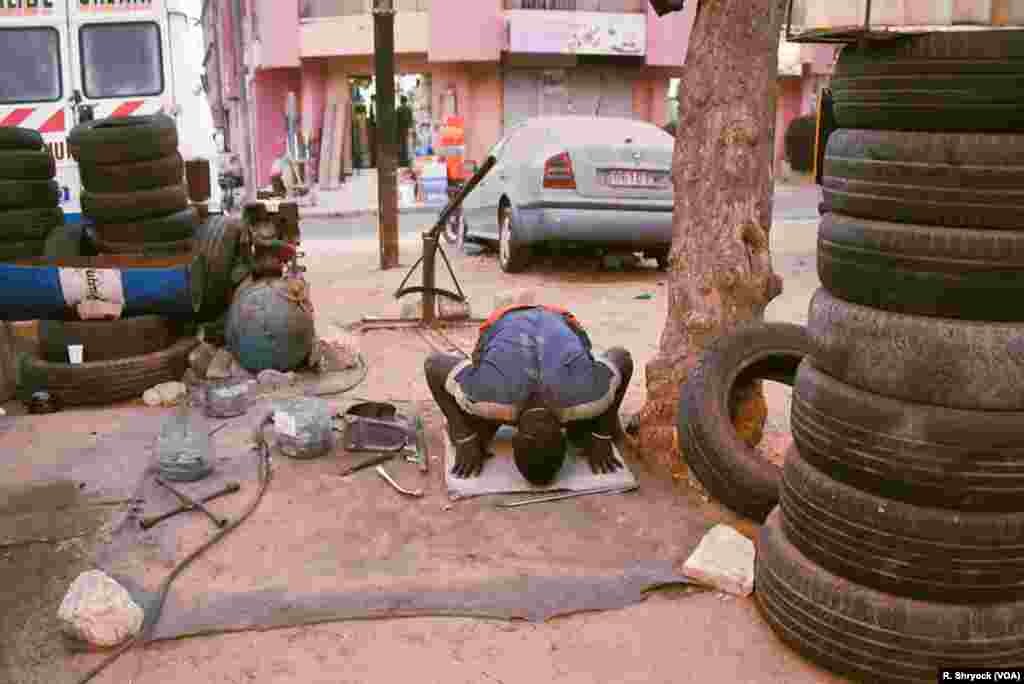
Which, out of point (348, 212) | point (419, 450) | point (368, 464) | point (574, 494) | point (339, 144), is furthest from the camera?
point (339, 144)

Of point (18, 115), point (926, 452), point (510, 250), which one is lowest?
point (510, 250)

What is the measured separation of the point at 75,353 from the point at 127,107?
3676 millimetres

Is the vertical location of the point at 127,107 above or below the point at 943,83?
above

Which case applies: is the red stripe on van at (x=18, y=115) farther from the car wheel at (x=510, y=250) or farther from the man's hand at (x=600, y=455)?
the man's hand at (x=600, y=455)

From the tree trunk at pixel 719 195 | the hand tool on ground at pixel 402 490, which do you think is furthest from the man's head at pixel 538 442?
the tree trunk at pixel 719 195

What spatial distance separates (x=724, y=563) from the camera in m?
3.56

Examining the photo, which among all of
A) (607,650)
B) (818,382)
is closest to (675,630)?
(607,650)

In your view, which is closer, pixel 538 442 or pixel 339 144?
pixel 538 442

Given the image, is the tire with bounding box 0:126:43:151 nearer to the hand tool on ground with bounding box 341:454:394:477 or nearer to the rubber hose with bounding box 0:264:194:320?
the rubber hose with bounding box 0:264:194:320

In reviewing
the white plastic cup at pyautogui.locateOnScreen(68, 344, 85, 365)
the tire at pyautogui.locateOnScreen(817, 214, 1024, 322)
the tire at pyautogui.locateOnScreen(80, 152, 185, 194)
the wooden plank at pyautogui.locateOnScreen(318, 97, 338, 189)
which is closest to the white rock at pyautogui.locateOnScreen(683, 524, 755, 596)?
the tire at pyautogui.locateOnScreen(817, 214, 1024, 322)

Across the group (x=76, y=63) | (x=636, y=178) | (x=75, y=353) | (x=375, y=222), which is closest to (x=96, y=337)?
(x=75, y=353)

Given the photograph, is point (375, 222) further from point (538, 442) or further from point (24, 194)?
point (538, 442)

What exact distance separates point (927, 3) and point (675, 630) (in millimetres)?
2186

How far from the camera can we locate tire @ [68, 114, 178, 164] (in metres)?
6.34
